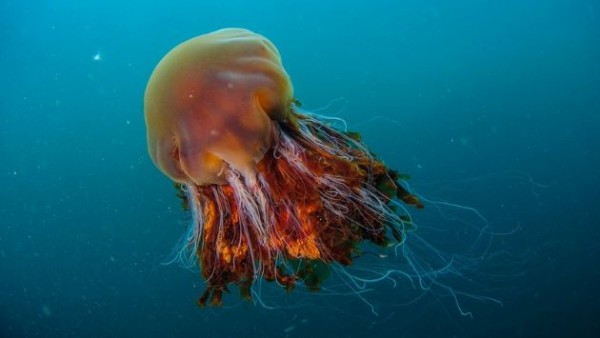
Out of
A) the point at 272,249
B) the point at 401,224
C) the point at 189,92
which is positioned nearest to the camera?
the point at 189,92

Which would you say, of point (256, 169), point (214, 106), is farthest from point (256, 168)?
point (214, 106)

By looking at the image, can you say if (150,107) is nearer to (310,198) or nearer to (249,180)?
(249,180)

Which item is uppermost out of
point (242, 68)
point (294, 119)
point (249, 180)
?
point (242, 68)

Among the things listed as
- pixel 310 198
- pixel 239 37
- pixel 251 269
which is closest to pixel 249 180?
pixel 310 198

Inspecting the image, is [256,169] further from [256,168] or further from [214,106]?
[214,106]

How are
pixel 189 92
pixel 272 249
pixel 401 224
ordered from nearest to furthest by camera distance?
pixel 189 92
pixel 272 249
pixel 401 224
